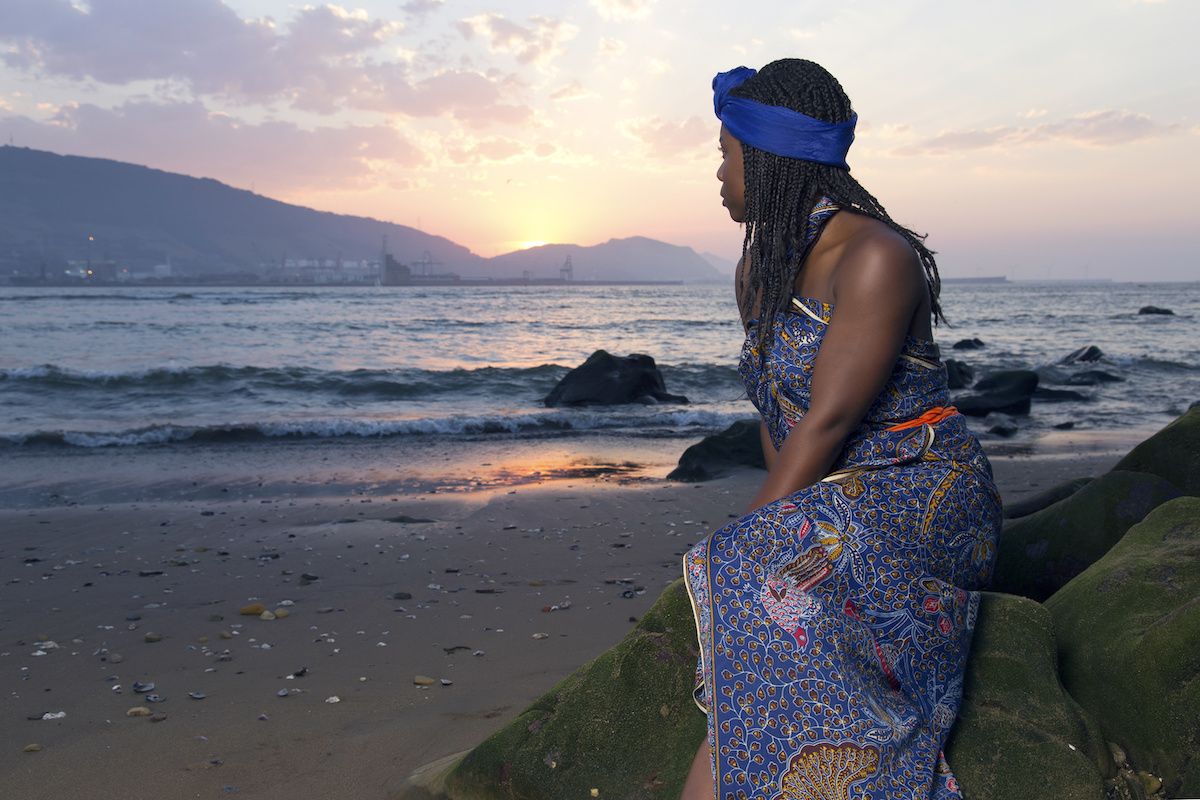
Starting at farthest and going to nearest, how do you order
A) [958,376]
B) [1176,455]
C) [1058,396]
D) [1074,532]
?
[958,376]
[1058,396]
[1176,455]
[1074,532]

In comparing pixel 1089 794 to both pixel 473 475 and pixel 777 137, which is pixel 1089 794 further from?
pixel 473 475

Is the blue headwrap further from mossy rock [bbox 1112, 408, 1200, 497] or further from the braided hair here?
mossy rock [bbox 1112, 408, 1200, 497]

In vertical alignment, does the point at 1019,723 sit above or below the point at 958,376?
above

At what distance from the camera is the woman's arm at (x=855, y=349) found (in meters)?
2.39

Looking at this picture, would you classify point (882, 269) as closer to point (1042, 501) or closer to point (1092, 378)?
point (1042, 501)

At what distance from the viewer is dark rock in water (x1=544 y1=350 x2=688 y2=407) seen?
18.1 metres

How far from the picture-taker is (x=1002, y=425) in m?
15.3

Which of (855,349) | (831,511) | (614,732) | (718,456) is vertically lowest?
(718,456)

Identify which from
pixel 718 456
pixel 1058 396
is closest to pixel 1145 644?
pixel 718 456

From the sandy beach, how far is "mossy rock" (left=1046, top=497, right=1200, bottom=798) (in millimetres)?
2248

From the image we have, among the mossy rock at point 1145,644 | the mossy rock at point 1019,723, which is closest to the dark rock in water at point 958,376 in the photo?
the mossy rock at point 1145,644

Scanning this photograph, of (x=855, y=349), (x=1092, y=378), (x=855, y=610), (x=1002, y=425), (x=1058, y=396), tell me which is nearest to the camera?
(x=855, y=610)

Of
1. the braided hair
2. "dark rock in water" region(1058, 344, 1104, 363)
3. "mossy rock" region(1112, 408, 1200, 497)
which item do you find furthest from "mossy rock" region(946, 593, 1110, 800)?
"dark rock in water" region(1058, 344, 1104, 363)

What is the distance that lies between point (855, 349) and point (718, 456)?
8.62 m
